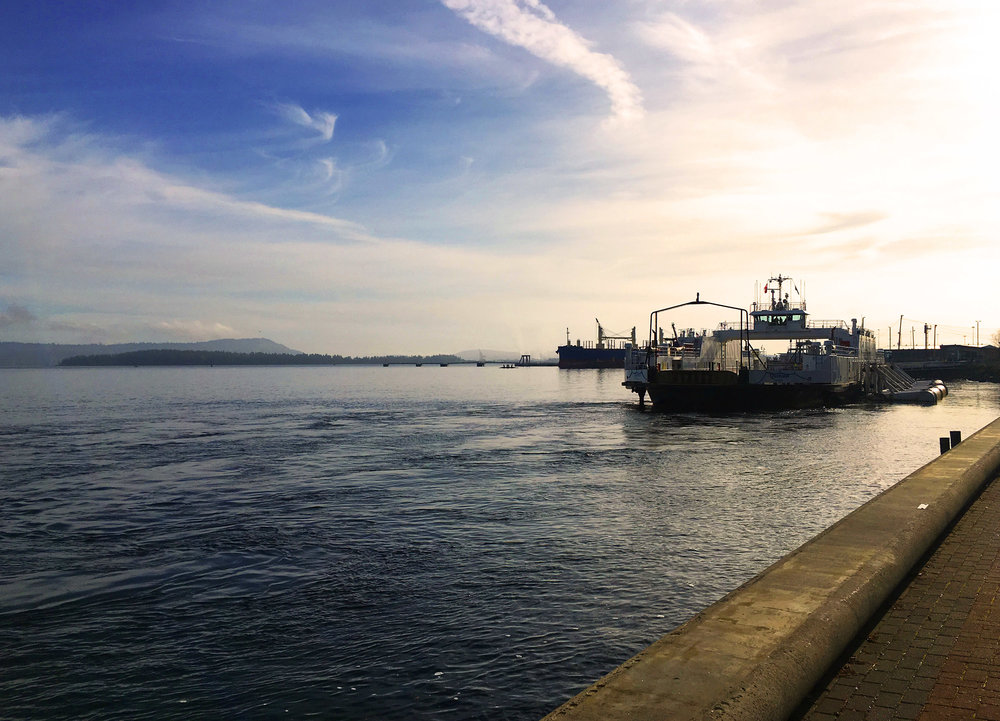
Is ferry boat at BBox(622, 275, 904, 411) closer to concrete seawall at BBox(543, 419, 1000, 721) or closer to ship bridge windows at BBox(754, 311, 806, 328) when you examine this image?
ship bridge windows at BBox(754, 311, 806, 328)

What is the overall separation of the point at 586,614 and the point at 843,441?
2563cm

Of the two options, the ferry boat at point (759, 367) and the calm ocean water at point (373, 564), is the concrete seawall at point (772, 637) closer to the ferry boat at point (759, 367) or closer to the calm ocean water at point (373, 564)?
the calm ocean water at point (373, 564)

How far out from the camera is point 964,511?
11.3 metres

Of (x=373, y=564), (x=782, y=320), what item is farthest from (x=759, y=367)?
(x=373, y=564)

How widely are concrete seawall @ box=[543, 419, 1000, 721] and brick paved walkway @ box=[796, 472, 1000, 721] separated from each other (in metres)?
0.15

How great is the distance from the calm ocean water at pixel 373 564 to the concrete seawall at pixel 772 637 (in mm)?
2245

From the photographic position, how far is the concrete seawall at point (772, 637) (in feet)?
14.5

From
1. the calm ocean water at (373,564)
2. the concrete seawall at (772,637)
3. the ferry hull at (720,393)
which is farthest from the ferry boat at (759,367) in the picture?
the concrete seawall at (772,637)

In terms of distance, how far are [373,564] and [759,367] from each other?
53.2 m

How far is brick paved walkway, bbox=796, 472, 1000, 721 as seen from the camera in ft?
15.9

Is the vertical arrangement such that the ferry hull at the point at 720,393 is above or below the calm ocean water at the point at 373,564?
above

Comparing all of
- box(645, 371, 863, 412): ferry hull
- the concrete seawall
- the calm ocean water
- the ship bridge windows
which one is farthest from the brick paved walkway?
the ship bridge windows

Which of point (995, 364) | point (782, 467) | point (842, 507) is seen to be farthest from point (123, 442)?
point (995, 364)

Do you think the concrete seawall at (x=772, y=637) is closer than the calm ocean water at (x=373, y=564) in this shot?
Yes
